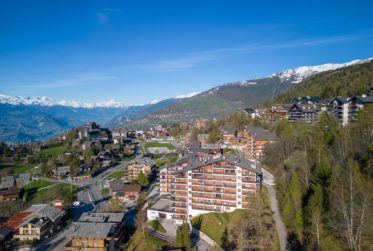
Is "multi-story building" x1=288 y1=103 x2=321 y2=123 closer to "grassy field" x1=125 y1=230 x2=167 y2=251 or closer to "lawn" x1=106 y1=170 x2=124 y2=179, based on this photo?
"grassy field" x1=125 y1=230 x2=167 y2=251

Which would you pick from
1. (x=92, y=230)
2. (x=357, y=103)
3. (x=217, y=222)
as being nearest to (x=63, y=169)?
(x=92, y=230)

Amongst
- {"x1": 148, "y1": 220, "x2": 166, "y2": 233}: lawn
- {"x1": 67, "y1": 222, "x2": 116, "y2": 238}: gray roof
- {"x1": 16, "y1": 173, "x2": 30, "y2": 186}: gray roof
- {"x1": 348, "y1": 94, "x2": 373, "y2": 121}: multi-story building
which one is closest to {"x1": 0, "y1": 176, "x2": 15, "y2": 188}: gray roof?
{"x1": 16, "y1": 173, "x2": 30, "y2": 186}: gray roof

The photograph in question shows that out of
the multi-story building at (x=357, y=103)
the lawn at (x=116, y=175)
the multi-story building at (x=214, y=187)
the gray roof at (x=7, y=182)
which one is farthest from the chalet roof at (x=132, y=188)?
the multi-story building at (x=357, y=103)

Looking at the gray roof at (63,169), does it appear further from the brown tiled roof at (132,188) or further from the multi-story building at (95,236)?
the multi-story building at (95,236)

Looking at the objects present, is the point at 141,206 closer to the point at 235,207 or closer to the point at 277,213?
the point at 235,207

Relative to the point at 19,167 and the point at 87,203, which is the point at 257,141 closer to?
the point at 87,203

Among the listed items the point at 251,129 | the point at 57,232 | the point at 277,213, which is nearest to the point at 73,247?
the point at 57,232
